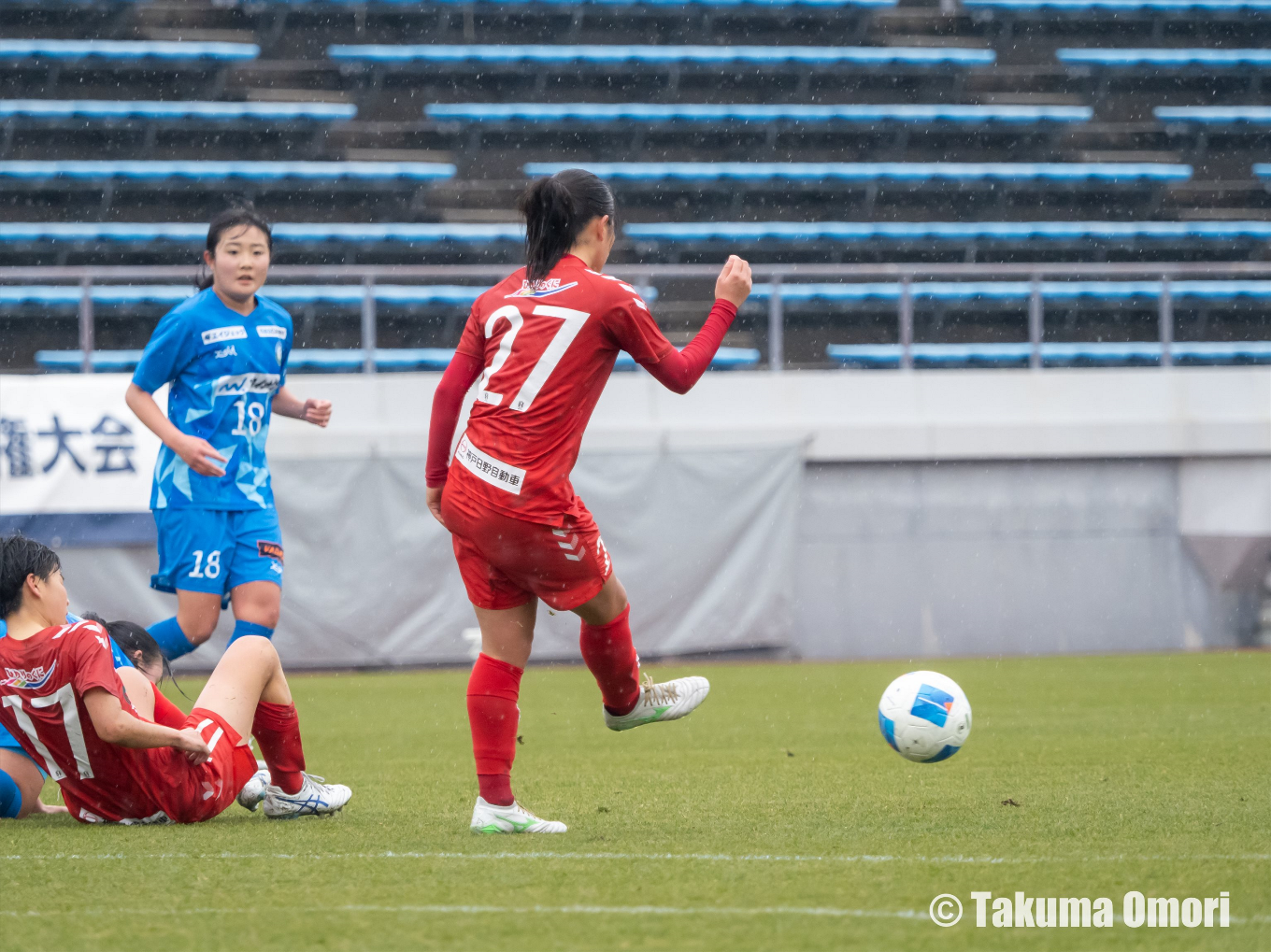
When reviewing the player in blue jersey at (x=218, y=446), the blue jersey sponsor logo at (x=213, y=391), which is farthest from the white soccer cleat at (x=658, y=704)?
the blue jersey sponsor logo at (x=213, y=391)

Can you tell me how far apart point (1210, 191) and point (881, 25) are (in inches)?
185

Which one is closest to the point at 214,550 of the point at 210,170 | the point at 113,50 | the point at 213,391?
the point at 213,391

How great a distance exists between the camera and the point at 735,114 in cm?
1731

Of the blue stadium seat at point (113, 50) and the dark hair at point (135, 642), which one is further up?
the blue stadium seat at point (113, 50)

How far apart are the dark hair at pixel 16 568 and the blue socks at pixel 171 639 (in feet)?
4.12

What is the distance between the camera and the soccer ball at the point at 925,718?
14.1ft

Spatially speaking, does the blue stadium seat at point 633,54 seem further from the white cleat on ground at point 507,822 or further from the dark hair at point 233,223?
the white cleat on ground at point 507,822

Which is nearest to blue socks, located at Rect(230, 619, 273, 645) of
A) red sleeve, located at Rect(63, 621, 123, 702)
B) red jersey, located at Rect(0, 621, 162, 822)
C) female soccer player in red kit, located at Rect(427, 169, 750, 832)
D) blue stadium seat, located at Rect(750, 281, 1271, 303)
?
red jersey, located at Rect(0, 621, 162, 822)

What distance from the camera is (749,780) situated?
4.95m

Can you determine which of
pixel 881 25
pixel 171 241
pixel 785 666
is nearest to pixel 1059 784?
pixel 785 666

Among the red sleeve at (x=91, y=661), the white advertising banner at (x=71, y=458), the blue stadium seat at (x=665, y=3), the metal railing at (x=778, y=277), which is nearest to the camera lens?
the red sleeve at (x=91, y=661)

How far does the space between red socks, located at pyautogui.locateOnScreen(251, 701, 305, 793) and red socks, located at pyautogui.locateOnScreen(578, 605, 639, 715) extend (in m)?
0.87

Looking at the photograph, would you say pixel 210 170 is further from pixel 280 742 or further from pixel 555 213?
pixel 555 213

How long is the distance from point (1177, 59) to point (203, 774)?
17204mm
